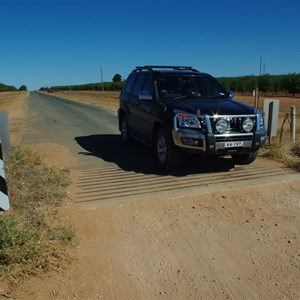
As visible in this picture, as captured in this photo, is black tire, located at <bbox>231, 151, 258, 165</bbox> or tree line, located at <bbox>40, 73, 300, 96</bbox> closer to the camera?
black tire, located at <bbox>231, 151, 258, 165</bbox>

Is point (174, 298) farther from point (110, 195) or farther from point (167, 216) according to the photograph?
point (110, 195)

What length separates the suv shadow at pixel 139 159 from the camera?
661 centimetres

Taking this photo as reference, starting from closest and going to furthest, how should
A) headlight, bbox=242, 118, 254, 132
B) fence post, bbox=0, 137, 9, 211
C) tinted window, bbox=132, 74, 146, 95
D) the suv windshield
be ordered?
1. fence post, bbox=0, 137, 9, 211
2. headlight, bbox=242, 118, 254, 132
3. the suv windshield
4. tinted window, bbox=132, 74, 146, 95

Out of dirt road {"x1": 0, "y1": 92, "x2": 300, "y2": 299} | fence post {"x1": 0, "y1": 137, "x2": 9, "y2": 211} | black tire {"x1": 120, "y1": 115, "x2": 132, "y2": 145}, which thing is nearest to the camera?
dirt road {"x1": 0, "y1": 92, "x2": 300, "y2": 299}

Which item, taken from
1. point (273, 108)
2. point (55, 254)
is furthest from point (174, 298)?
point (273, 108)

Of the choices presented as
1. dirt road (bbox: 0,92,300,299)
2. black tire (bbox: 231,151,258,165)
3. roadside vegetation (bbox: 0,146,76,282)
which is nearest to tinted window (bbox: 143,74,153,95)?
black tire (bbox: 231,151,258,165)

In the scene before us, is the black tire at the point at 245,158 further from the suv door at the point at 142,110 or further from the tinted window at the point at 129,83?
the tinted window at the point at 129,83

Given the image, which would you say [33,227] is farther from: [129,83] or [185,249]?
[129,83]

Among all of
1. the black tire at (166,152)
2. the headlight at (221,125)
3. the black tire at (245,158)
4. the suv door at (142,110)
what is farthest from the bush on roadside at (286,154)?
the suv door at (142,110)

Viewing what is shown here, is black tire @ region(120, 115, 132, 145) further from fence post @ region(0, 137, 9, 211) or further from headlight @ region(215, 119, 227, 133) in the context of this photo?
fence post @ region(0, 137, 9, 211)

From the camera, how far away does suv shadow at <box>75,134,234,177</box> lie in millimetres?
6609

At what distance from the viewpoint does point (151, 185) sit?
5.71 meters

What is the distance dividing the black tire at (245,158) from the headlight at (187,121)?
5.08ft

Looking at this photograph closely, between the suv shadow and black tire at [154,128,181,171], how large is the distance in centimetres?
14
